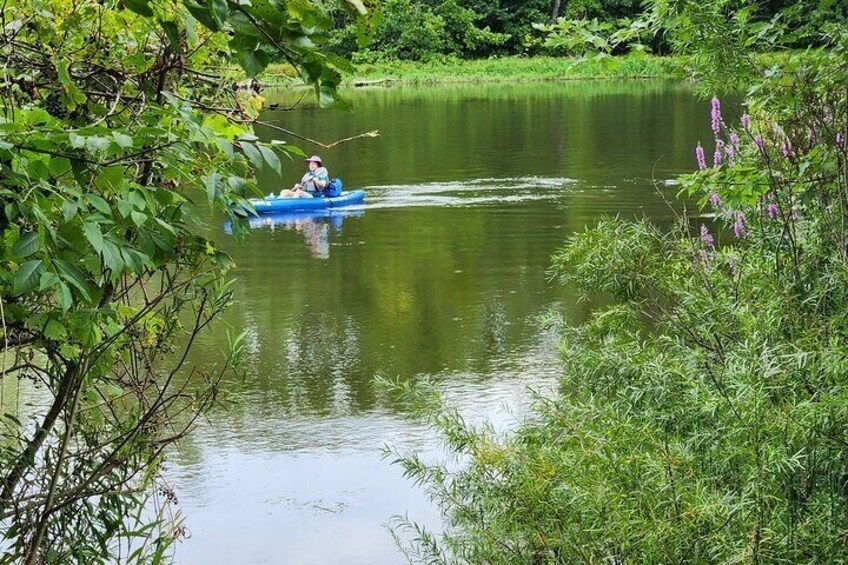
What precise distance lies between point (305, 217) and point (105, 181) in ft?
46.8

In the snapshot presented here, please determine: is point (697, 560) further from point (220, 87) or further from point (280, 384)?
point (280, 384)

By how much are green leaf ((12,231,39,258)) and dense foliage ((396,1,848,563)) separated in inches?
73.9

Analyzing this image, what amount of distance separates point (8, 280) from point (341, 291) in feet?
29.9

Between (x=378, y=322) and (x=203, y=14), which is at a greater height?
(x=203, y=14)

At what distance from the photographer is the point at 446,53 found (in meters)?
51.4

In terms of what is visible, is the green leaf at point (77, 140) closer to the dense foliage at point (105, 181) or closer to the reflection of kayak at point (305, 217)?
the dense foliage at point (105, 181)

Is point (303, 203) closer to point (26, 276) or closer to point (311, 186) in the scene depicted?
point (311, 186)

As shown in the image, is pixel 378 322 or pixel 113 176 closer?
pixel 113 176

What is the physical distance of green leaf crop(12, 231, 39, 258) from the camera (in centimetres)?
247

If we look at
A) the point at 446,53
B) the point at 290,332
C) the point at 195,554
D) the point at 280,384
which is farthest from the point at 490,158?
the point at 446,53

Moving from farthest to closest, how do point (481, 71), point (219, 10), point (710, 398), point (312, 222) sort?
point (481, 71) < point (312, 222) < point (710, 398) < point (219, 10)

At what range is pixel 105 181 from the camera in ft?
8.95

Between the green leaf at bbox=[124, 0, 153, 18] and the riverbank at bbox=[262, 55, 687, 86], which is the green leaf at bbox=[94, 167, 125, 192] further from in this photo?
the riverbank at bbox=[262, 55, 687, 86]

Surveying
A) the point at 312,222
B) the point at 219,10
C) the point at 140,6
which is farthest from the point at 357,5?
the point at 312,222
